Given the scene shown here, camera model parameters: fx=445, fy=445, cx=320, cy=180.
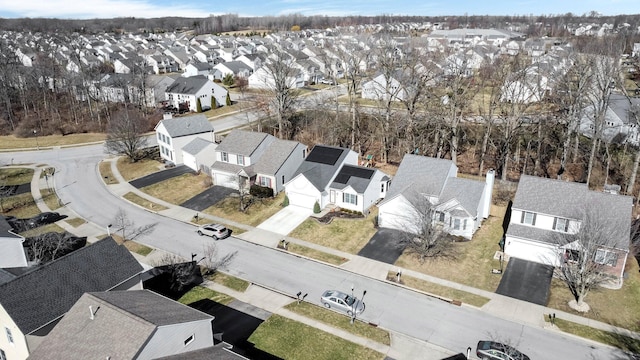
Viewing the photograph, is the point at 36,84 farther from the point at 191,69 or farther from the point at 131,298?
the point at 131,298

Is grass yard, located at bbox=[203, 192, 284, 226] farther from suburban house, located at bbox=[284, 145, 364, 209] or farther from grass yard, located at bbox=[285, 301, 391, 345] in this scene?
grass yard, located at bbox=[285, 301, 391, 345]

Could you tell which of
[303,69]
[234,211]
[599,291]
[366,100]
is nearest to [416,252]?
[599,291]

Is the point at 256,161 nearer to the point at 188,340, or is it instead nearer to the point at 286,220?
the point at 286,220

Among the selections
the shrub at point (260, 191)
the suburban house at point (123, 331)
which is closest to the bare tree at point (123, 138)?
the shrub at point (260, 191)

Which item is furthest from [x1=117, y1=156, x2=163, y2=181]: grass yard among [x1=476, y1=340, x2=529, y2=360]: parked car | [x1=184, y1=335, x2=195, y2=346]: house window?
[x1=476, y1=340, x2=529, y2=360]: parked car

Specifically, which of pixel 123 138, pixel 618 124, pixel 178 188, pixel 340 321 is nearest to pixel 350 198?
pixel 340 321

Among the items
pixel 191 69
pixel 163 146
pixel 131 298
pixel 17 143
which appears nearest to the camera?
pixel 131 298

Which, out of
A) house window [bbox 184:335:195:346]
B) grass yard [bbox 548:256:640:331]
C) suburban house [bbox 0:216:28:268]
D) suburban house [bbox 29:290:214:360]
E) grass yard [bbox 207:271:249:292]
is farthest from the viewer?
grass yard [bbox 207:271:249:292]
